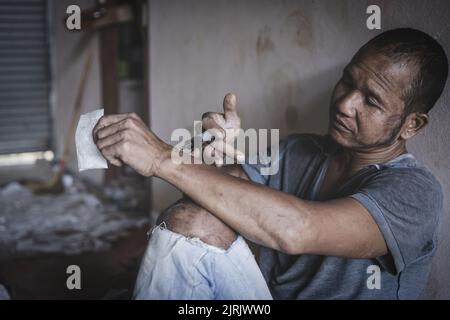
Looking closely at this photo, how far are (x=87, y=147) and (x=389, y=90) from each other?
2.95 ft

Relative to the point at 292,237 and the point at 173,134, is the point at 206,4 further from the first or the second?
the point at 292,237

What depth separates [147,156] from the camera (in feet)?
3.94

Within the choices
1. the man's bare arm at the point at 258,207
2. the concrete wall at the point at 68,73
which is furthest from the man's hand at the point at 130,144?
the concrete wall at the point at 68,73

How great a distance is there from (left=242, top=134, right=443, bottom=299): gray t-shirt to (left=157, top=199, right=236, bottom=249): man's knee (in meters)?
0.33

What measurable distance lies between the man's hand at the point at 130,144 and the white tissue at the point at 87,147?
1.2 inches

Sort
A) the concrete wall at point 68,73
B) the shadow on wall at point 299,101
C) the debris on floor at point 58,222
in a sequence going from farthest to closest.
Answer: the concrete wall at point 68,73, the debris on floor at point 58,222, the shadow on wall at point 299,101

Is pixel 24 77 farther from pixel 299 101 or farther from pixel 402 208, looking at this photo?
pixel 402 208

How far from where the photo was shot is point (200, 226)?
1271 millimetres

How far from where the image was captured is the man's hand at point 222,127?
54.4 inches

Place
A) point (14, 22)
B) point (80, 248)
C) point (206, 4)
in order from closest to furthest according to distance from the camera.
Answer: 1. point (206, 4)
2. point (80, 248)
3. point (14, 22)

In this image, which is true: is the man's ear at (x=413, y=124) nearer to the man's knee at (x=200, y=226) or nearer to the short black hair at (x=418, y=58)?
the short black hair at (x=418, y=58)

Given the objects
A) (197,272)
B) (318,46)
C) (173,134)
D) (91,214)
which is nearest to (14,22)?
(91,214)

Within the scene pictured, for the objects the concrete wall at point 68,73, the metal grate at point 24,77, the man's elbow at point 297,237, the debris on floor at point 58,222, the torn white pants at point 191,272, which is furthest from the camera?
the metal grate at point 24,77

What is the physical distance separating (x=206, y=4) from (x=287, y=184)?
1274 millimetres
